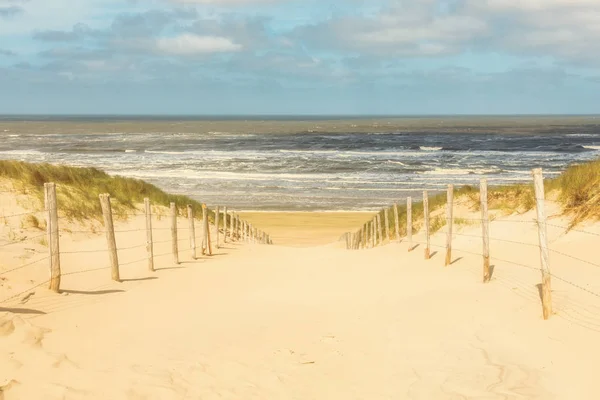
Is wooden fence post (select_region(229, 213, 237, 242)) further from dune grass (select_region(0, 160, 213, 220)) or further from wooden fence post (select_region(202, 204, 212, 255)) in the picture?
wooden fence post (select_region(202, 204, 212, 255))

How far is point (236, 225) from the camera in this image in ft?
77.4

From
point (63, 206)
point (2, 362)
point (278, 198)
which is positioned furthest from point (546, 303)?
point (278, 198)

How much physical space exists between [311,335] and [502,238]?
8685mm

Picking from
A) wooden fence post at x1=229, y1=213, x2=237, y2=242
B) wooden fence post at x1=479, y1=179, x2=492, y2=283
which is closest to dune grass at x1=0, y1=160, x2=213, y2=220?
wooden fence post at x1=229, y1=213, x2=237, y2=242

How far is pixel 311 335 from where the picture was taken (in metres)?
8.44

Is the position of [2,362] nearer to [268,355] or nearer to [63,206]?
[268,355]

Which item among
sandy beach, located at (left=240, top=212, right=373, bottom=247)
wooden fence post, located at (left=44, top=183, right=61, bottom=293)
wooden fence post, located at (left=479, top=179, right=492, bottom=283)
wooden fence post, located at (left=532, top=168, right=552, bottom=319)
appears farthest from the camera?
sandy beach, located at (left=240, top=212, right=373, bottom=247)

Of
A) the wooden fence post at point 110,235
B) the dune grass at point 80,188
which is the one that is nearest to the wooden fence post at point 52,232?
the wooden fence post at point 110,235

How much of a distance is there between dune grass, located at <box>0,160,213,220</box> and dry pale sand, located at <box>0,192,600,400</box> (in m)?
5.18

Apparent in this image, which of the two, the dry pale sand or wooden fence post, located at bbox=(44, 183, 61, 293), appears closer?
the dry pale sand

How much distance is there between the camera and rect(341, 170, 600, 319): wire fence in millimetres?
8523

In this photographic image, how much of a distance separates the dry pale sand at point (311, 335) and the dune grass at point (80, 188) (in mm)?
5180

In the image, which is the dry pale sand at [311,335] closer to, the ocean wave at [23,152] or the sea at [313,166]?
the sea at [313,166]

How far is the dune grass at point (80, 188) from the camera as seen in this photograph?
17.9 m
